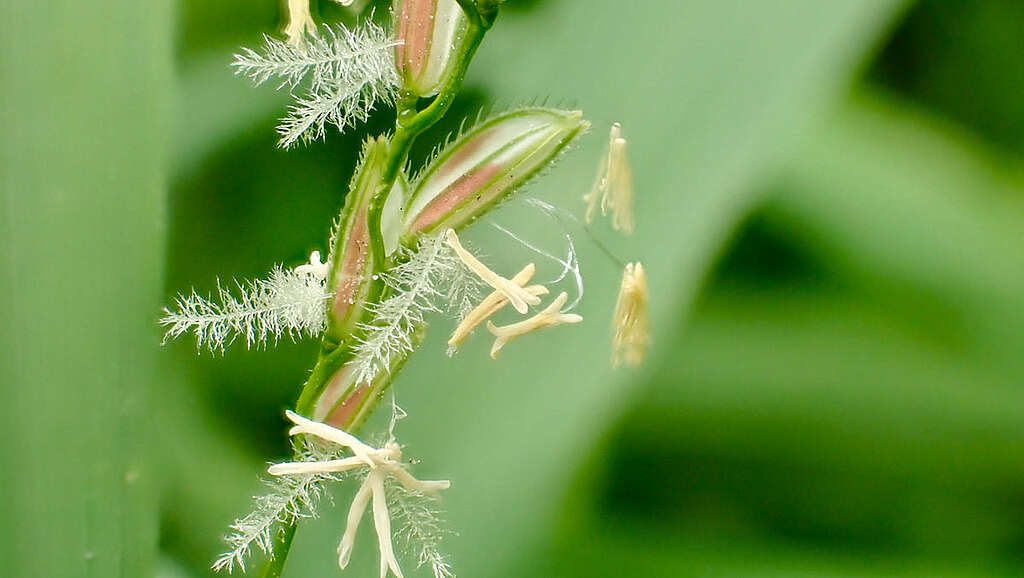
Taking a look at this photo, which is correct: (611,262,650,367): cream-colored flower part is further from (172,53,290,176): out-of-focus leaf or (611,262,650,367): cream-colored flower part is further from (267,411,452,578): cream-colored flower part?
(172,53,290,176): out-of-focus leaf

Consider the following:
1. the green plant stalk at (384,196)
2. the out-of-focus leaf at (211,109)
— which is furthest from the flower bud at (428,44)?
the out-of-focus leaf at (211,109)

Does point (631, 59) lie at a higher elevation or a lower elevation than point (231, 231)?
higher

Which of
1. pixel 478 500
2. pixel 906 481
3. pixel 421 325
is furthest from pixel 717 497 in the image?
pixel 421 325

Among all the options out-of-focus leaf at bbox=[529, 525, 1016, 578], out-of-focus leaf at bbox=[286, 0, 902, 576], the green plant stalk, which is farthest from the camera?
out-of-focus leaf at bbox=[529, 525, 1016, 578]

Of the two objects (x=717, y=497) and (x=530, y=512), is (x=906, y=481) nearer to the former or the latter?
(x=717, y=497)

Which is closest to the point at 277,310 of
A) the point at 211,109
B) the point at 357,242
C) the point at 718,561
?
the point at 357,242

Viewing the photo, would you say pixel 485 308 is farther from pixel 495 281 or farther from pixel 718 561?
pixel 718 561

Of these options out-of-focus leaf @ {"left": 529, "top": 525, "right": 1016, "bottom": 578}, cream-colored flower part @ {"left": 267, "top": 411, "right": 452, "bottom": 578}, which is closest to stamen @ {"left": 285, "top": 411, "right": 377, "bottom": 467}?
cream-colored flower part @ {"left": 267, "top": 411, "right": 452, "bottom": 578}
